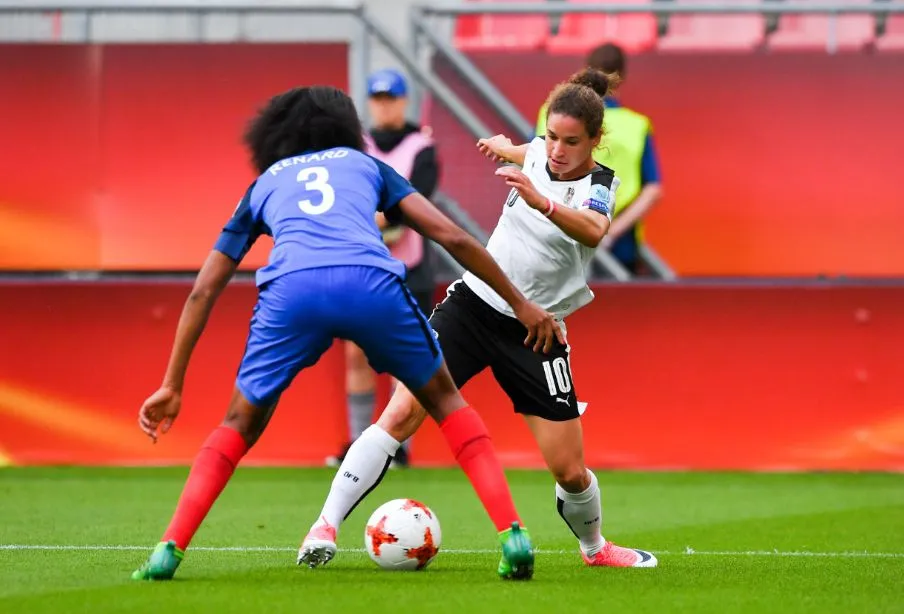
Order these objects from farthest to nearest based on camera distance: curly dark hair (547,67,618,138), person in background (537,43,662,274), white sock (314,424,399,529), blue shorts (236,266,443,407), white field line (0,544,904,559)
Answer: person in background (537,43,662,274) → white field line (0,544,904,559) → white sock (314,424,399,529) → curly dark hair (547,67,618,138) → blue shorts (236,266,443,407)

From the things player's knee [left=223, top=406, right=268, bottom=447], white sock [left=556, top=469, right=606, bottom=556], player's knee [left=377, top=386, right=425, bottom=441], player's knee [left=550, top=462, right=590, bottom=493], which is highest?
player's knee [left=223, top=406, right=268, bottom=447]

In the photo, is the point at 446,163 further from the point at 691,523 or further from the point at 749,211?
the point at 691,523

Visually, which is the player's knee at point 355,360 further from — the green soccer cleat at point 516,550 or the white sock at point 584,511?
the green soccer cleat at point 516,550

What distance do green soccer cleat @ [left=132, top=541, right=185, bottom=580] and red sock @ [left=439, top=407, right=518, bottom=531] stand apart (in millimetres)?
1038

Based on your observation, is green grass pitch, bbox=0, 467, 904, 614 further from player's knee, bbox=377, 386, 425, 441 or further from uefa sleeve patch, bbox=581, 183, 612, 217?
uefa sleeve patch, bbox=581, 183, 612, 217

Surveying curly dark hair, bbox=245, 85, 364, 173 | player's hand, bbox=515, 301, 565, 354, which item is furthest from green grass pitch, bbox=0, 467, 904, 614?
curly dark hair, bbox=245, 85, 364, 173

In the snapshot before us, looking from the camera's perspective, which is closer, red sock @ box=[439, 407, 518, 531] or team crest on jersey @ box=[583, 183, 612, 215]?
red sock @ box=[439, 407, 518, 531]

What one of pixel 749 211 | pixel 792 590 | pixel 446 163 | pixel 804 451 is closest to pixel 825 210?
pixel 749 211

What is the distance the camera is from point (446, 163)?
1102 centimetres

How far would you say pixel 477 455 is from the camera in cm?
586

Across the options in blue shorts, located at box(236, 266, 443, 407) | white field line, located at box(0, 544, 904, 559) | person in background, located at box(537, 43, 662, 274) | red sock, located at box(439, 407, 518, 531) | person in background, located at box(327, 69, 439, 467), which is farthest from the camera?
person in background, located at box(327, 69, 439, 467)

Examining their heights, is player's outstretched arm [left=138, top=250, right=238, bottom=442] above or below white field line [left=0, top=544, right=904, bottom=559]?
above

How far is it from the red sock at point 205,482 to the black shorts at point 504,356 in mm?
1218

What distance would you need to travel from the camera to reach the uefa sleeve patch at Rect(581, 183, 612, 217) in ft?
20.5
